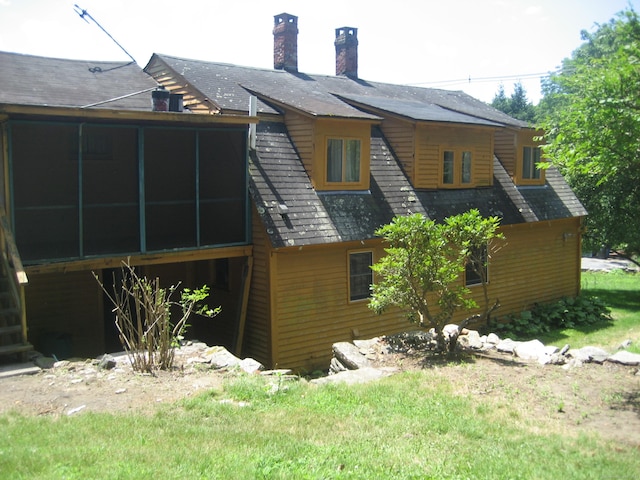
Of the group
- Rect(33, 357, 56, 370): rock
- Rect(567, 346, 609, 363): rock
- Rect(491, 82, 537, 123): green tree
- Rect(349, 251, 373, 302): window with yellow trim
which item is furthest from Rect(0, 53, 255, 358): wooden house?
Rect(491, 82, 537, 123): green tree

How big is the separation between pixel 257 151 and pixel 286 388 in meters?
6.60

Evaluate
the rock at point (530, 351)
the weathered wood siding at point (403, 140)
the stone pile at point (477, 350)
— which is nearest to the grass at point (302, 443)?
the stone pile at point (477, 350)

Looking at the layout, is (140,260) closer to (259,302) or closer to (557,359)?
(259,302)

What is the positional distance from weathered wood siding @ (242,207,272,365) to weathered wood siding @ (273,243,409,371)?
225 mm

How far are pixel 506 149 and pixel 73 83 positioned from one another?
487 inches

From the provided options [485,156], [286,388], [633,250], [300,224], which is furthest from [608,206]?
[286,388]

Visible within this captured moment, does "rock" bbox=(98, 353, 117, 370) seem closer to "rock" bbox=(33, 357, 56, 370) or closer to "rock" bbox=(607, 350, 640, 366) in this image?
"rock" bbox=(33, 357, 56, 370)

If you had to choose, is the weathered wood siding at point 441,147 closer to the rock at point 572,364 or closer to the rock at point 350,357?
the rock at point 350,357

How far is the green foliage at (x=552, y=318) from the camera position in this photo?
16812 mm

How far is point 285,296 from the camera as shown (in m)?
12.7

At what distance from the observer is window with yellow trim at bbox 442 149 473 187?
53.7ft

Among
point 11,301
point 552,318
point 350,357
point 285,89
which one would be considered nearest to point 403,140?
point 285,89

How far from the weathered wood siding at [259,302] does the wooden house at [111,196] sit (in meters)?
0.27

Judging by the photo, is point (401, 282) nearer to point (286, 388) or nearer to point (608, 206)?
point (286, 388)
